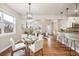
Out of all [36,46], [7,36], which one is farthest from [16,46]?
[36,46]

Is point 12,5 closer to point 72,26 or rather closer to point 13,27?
point 13,27

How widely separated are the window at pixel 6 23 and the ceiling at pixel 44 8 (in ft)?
0.75

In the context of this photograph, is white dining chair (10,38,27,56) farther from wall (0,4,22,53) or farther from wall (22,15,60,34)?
wall (22,15,60,34)

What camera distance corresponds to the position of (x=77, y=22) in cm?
243

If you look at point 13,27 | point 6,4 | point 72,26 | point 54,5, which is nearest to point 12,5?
point 6,4

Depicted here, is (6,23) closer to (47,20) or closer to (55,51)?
(47,20)

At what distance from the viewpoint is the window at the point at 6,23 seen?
2348mm

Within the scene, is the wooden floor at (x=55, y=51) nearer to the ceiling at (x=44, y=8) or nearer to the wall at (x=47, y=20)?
the wall at (x=47, y=20)

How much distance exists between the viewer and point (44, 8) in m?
2.45

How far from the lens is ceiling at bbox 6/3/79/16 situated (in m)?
2.36

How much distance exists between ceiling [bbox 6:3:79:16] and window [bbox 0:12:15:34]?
0.75 feet

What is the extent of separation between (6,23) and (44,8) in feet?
3.05

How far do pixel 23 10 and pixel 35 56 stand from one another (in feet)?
Answer: 3.55

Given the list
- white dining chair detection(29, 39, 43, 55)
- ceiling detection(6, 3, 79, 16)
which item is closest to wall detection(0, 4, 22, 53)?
ceiling detection(6, 3, 79, 16)
